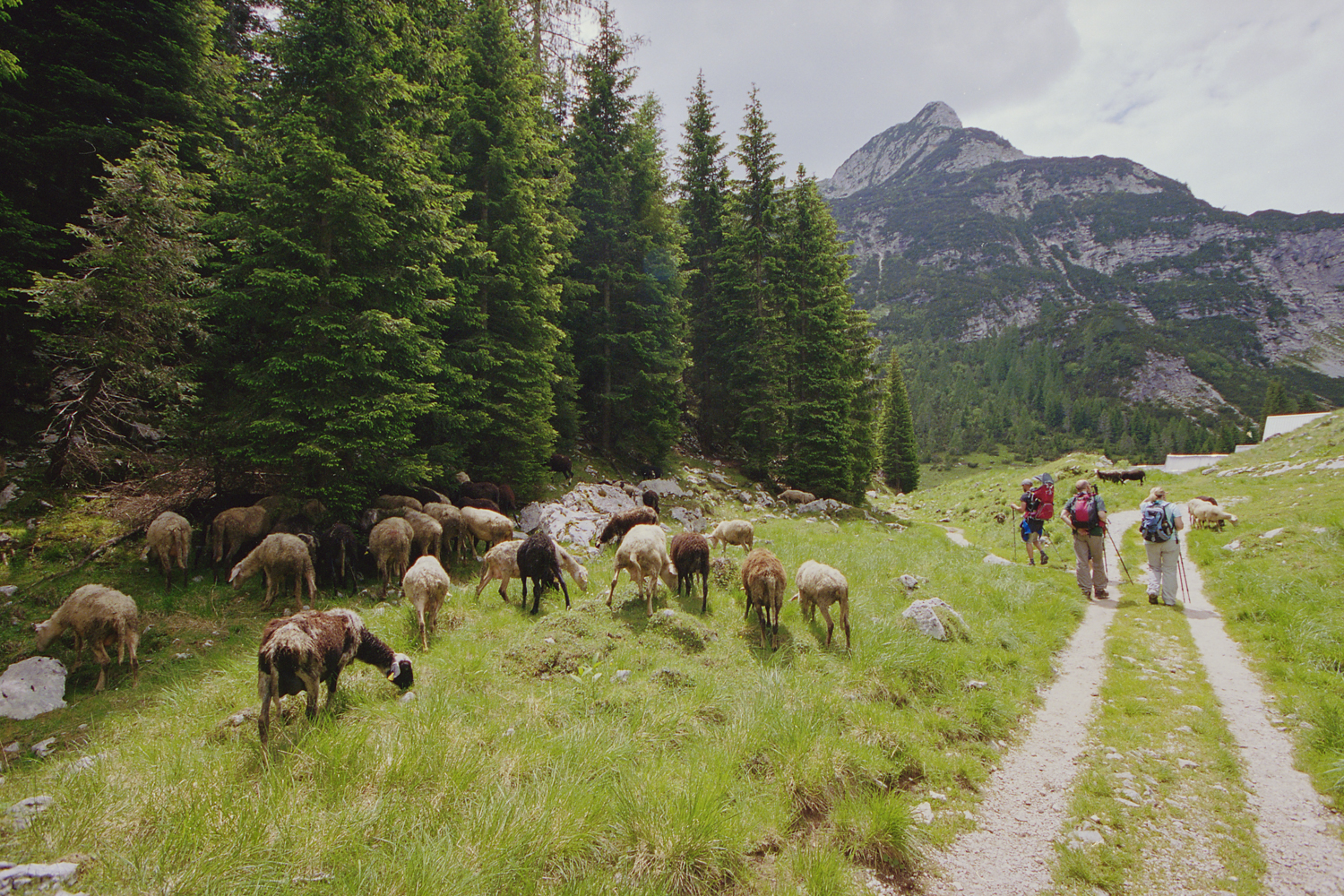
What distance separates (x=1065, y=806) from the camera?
15.0ft

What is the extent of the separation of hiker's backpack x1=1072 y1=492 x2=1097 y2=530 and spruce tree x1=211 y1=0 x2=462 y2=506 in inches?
577

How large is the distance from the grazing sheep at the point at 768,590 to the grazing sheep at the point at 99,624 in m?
8.12

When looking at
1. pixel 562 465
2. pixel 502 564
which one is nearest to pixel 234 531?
pixel 502 564

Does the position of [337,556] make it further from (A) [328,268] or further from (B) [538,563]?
(A) [328,268]

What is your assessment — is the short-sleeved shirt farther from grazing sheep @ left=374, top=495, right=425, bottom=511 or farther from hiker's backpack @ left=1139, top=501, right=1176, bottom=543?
grazing sheep @ left=374, top=495, right=425, bottom=511

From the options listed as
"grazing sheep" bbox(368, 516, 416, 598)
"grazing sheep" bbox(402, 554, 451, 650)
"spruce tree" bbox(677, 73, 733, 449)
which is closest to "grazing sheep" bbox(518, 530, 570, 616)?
"grazing sheep" bbox(402, 554, 451, 650)

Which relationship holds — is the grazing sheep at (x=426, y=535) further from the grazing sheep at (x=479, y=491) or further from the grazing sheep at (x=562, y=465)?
the grazing sheep at (x=562, y=465)

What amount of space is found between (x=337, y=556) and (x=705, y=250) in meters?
26.6

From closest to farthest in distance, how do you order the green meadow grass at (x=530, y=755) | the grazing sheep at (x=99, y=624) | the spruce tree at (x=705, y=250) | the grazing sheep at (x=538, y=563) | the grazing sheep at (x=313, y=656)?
the green meadow grass at (x=530, y=755) → the grazing sheep at (x=313, y=656) → the grazing sheep at (x=99, y=624) → the grazing sheep at (x=538, y=563) → the spruce tree at (x=705, y=250)

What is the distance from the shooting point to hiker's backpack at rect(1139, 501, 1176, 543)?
32.7 feet

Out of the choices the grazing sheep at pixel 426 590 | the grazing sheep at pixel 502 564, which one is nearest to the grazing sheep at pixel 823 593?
the grazing sheep at pixel 502 564

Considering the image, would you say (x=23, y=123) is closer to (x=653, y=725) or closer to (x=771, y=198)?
(x=653, y=725)

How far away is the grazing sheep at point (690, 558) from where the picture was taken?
30.3ft

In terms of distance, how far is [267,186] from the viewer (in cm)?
1002
